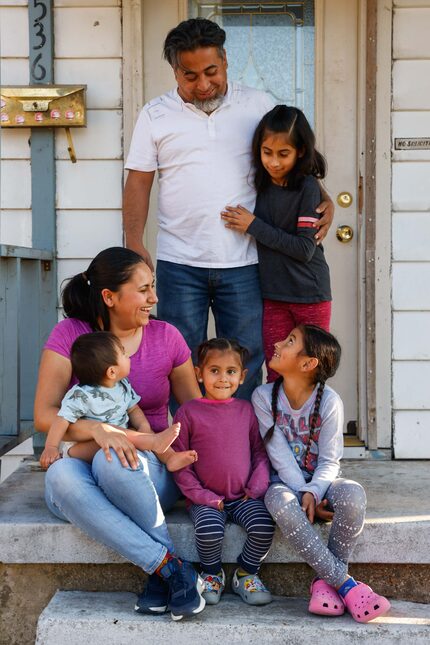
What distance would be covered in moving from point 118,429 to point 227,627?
633mm

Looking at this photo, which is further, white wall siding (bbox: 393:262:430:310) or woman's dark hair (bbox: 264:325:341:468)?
white wall siding (bbox: 393:262:430:310)

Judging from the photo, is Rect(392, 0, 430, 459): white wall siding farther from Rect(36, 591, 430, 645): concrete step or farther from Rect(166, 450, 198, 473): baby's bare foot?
Rect(166, 450, 198, 473): baby's bare foot

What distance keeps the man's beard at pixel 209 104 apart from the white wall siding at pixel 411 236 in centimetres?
93

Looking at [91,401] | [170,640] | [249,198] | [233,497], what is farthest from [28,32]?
[170,640]

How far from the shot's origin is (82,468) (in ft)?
8.45

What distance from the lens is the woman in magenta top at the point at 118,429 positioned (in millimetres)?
2492

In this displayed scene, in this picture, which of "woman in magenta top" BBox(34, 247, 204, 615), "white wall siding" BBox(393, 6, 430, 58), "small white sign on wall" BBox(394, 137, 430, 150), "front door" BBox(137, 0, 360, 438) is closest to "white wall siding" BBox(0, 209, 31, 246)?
"front door" BBox(137, 0, 360, 438)

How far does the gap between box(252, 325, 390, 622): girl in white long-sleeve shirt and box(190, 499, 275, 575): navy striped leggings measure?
2.2 inches

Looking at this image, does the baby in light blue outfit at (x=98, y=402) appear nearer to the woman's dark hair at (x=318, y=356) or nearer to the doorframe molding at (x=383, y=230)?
the woman's dark hair at (x=318, y=356)

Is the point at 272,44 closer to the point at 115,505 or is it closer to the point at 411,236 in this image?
the point at 411,236

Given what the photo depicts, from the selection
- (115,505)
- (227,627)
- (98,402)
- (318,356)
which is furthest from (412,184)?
(227,627)

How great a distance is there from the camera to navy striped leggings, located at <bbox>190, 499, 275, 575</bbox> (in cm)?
256

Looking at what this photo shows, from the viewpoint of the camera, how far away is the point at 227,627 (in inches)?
96.6

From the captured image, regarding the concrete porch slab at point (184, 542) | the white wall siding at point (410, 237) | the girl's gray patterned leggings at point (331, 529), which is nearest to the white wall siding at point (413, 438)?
the white wall siding at point (410, 237)
